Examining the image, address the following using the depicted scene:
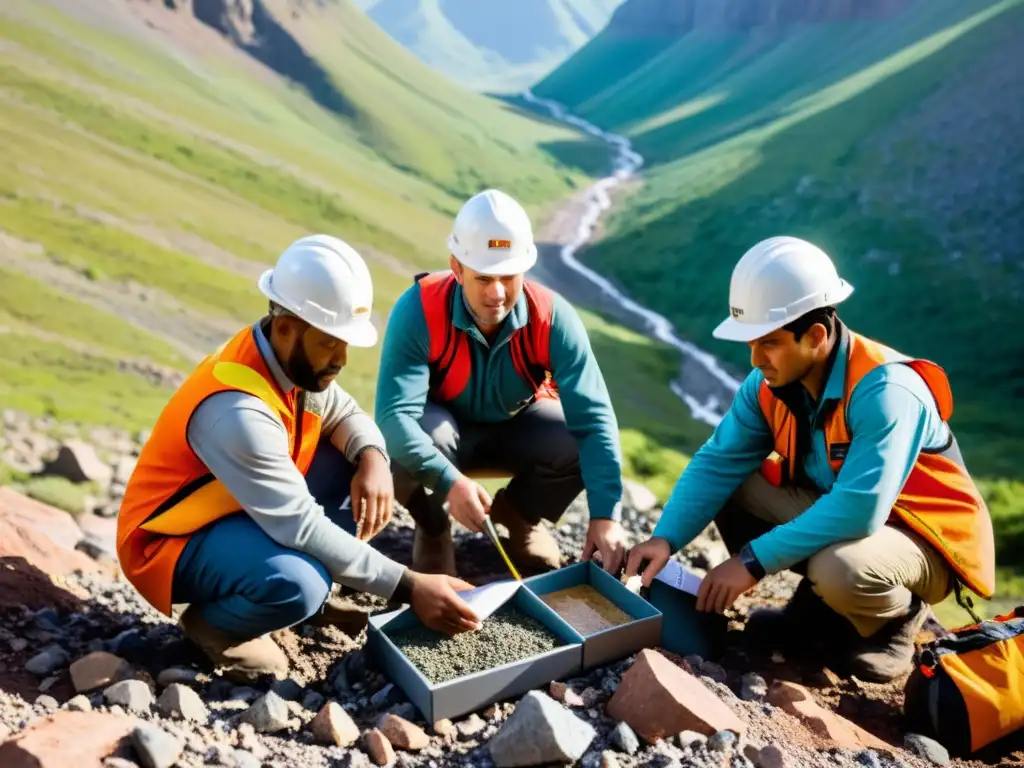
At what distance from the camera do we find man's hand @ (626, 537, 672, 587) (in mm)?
4773

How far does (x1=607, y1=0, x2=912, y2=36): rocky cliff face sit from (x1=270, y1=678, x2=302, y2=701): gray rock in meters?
66.9

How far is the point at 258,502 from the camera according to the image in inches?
154

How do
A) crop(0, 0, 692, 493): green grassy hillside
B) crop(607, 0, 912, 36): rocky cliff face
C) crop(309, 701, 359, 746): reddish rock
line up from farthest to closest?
crop(607, 0, 912, 36): rocky cliff face < crop(0, 0, 692, 493): green grassy hillside < crop(309, 701, 359, 746): reddish rock

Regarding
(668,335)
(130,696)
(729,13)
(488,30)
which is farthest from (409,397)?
(488,30)

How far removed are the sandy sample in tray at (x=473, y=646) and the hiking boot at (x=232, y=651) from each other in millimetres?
576

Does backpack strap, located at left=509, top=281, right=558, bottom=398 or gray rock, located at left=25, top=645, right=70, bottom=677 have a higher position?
backpack strap, located at left=509, top=281, right=558, bottom=398

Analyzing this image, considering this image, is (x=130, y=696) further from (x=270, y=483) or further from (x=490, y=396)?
(x=490, y=396)

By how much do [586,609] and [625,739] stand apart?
3.33 feet

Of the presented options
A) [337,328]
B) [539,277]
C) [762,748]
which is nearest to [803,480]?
[762,748]

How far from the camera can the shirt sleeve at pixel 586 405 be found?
5.15m

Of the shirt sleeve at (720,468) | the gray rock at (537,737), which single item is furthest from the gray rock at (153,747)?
the shirt sleeve at (720,468)

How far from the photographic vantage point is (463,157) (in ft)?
136

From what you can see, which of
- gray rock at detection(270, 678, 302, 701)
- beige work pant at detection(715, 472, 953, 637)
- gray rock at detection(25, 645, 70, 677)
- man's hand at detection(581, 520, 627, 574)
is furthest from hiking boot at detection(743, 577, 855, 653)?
gray rock at detection(25, 645, 70, 677)

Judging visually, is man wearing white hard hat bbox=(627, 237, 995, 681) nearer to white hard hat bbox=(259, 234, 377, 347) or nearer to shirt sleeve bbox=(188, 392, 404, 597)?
shirt sleeve bbox=(188, 392, 404, 597)
